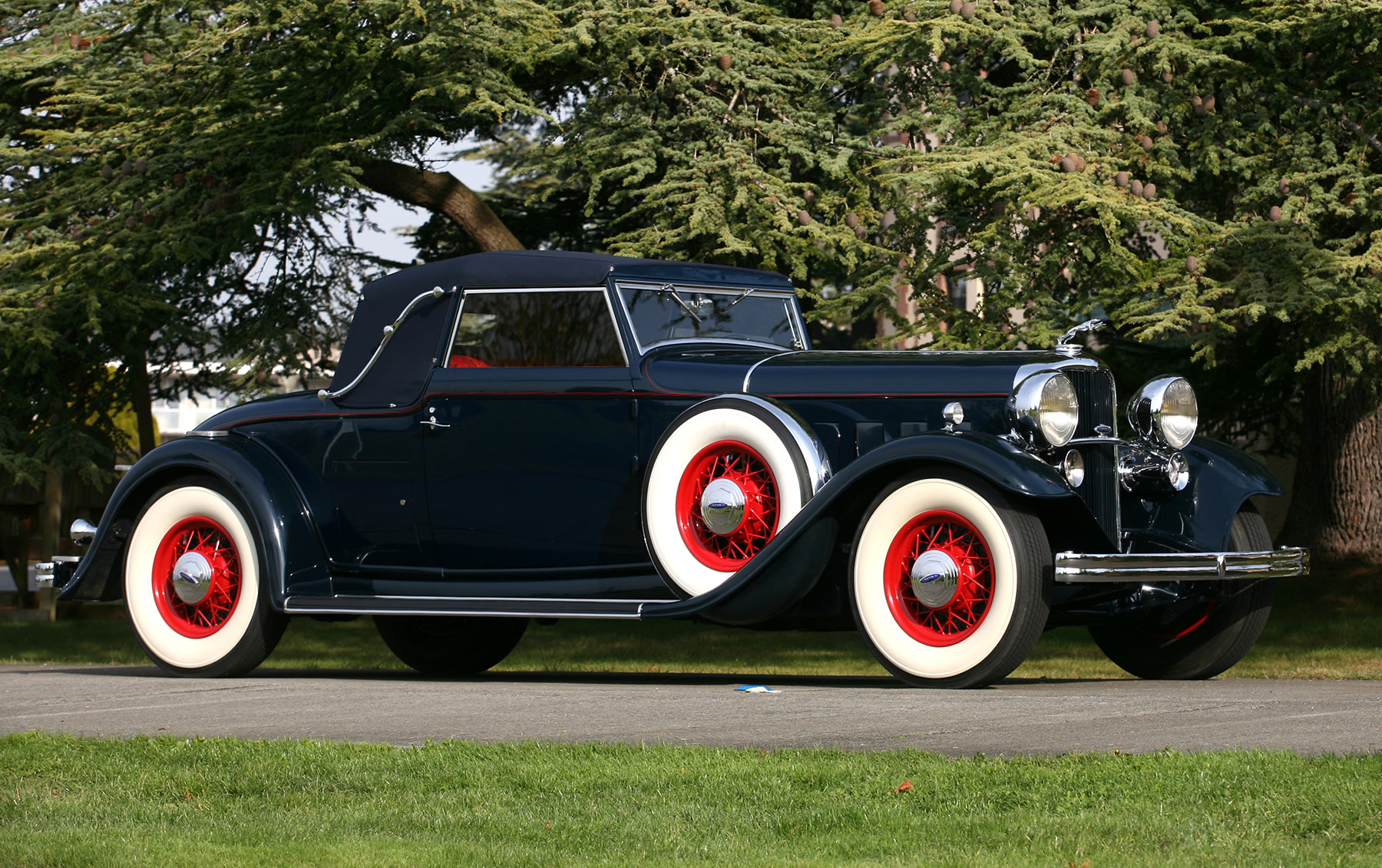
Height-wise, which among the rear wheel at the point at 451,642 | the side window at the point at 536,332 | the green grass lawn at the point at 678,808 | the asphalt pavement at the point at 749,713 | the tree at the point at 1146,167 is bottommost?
the rear wheel at the point at 451,642

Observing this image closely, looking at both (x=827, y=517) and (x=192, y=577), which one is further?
(x=192, y=577)

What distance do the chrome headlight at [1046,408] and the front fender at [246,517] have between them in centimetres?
368

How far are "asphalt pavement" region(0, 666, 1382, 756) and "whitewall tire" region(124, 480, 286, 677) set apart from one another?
35cm

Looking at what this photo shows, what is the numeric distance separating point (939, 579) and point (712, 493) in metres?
1.16

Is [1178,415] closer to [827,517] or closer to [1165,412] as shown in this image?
[1165,412]

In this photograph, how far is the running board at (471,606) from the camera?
7582 millimetres

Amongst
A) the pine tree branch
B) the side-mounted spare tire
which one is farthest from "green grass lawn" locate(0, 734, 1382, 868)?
the pine tree branch

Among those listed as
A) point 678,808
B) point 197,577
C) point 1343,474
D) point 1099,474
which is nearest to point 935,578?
point 1099,474

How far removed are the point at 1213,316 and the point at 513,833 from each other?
783 cm

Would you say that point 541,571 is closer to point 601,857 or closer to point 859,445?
point 859,445

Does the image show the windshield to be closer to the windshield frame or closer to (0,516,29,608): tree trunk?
the windshield frame

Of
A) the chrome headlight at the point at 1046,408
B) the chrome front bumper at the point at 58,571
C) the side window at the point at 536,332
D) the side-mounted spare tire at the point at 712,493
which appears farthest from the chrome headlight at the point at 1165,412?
the chrome front bumper at the point at 58,571

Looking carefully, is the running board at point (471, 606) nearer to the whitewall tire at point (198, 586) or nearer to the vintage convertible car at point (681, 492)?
the vintage convertible car at point (681, 492)

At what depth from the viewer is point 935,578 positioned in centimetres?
685
